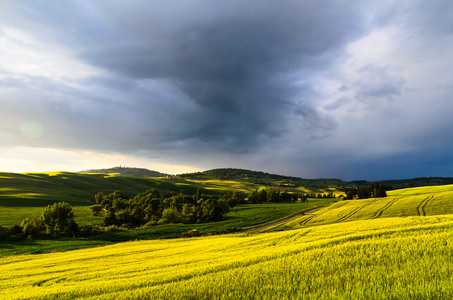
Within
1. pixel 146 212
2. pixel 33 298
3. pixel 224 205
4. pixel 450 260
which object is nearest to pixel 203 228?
pixel 224 205

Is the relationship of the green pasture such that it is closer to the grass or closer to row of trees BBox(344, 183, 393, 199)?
the grass

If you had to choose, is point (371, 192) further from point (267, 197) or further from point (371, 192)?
point (267, 197)

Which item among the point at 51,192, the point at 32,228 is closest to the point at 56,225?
the point at 32,228

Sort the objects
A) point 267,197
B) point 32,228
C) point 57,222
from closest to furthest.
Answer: point 32,228, point 57,222, point 267,197

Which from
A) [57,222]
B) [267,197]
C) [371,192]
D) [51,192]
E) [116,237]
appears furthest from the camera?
[267,197]

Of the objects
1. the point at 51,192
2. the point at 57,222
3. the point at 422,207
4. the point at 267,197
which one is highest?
the point at 422,207

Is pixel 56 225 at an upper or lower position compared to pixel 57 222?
lower

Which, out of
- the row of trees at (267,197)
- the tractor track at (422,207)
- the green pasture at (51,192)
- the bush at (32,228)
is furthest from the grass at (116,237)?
the row of trees at (267,197)

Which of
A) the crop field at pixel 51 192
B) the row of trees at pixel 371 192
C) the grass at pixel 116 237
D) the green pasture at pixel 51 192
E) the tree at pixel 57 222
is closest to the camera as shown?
the grass at pixel 116 237

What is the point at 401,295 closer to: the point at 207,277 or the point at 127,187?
the point at 207,277

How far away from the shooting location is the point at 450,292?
525 cm

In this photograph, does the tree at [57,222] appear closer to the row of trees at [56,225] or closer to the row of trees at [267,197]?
the row of trees at [56,225]

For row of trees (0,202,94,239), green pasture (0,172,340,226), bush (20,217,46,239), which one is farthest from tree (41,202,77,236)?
green pasture (0,172,340,226)

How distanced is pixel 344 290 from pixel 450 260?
4.65 m
